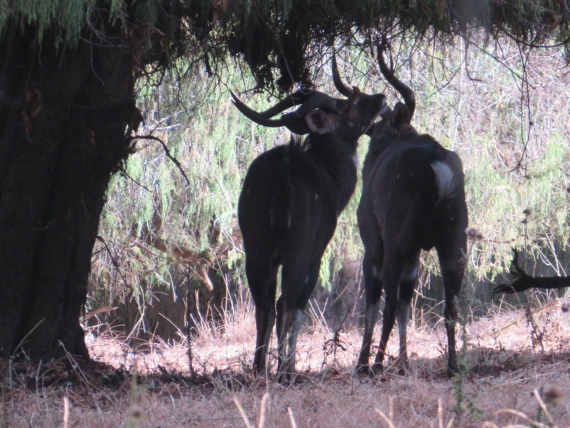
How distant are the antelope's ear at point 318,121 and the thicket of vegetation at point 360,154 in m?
3.10

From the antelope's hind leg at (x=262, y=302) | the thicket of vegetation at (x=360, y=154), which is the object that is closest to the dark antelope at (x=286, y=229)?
the antelope's hind leg at (x=262, y=302)

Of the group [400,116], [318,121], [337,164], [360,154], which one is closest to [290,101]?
[318,121]

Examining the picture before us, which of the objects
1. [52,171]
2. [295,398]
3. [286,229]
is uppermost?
[52,171]

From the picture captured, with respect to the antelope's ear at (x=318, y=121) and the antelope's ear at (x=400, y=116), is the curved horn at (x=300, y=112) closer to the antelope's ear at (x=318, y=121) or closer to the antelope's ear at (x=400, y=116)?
the antelope's ear at (x=318, y=121)

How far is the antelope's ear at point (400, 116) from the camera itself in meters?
7.84

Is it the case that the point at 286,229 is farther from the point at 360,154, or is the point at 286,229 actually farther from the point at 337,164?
the point at 360,154

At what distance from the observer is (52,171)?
587 cm

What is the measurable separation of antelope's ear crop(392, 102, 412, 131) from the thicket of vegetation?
8.58 ft

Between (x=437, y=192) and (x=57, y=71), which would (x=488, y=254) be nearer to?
(x=437, y=192)

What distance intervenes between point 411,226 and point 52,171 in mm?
2751

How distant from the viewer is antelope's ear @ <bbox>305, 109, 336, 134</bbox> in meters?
7.35

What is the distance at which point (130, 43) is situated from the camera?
5215 millimetres

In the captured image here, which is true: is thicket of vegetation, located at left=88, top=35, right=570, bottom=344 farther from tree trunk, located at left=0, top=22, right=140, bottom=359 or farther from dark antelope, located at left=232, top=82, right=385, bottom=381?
tree trunk, located at left=0, top=22, right=140, bottom=359

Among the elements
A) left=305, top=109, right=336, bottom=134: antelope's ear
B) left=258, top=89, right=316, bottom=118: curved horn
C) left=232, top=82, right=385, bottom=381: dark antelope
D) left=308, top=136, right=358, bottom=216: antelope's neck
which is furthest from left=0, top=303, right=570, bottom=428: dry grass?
left=258, top=89, right=316, bottom=118: curved horn
